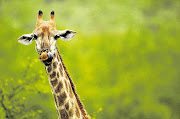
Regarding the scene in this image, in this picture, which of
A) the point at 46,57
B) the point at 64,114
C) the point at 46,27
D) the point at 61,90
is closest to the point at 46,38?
the point at 46,27

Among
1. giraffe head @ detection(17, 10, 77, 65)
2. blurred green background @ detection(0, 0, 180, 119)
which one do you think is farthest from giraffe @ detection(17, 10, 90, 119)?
blurred green background @ detection(0, 0, 180, 119)

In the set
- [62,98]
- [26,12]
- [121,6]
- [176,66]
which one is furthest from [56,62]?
[121,6]

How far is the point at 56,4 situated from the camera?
2948 inches

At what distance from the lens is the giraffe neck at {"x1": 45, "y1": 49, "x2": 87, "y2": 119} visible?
6.95 meters

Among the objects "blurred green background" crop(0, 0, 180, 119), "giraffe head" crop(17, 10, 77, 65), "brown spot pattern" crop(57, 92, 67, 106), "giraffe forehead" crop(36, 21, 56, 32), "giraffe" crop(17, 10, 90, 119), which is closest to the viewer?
"giraffe head" crop(17, 10, 77, 65)

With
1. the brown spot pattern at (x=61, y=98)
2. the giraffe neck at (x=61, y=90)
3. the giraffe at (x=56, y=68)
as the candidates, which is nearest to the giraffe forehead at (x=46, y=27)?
the giraffe at (x=56, y=68)

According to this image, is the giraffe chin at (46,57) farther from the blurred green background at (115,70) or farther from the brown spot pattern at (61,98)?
the blurred green background at (115,70)

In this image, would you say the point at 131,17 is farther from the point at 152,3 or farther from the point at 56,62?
the point at 56,62

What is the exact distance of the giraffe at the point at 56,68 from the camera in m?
6.73

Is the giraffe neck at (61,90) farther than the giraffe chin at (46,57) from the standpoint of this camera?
Yes

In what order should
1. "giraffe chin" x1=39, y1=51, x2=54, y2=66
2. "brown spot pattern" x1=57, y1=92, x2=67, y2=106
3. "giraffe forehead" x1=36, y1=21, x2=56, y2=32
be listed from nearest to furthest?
1. "giraffe chin" x1=39, y1=51, x2=54, y2=66
2. "giraffe forehead" x1=36, y1=21, x2=56, y2=32
3. "brown spot pattern" x1=57, y1=92, x2=67, y2=106

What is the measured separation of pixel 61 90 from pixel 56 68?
0.47m

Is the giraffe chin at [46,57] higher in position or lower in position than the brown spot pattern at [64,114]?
higher

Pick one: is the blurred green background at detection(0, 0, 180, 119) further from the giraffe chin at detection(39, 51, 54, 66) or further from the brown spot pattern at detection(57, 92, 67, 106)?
the giraffe chin at detection(39, 51, 54, 66)
